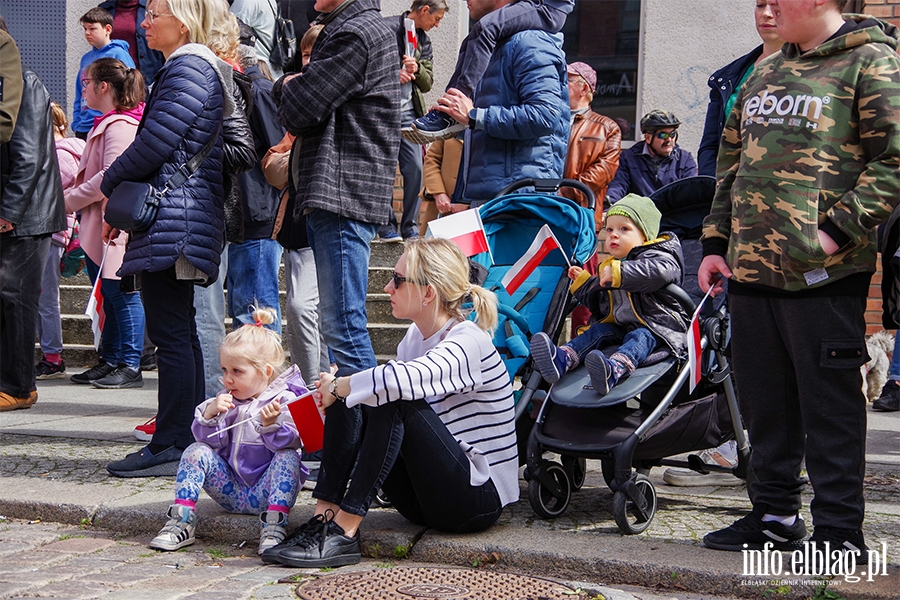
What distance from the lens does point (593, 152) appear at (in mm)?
7328

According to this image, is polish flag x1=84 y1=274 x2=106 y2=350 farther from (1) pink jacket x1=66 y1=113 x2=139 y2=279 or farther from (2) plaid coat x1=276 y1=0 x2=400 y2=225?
(2) plaid coat x1=276 y1=0 x2=400 y2=225

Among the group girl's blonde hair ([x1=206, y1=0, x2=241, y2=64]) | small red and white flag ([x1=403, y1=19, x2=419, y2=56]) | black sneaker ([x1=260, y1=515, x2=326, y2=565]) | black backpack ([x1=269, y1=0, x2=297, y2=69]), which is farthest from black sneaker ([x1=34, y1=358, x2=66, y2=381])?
black sneaker ([x1=260, y1=515, x2=326, y2=565])

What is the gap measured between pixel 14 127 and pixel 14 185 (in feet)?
1.15

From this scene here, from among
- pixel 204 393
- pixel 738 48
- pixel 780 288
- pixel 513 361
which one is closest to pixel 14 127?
pixel 204 393

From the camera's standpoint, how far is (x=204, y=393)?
16.9 ft

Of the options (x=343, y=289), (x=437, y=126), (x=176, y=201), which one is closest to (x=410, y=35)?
(x=437, y=126)

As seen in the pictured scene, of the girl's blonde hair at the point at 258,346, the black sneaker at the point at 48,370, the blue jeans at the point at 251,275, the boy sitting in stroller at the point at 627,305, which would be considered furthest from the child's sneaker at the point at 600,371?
the black sneaker at the point at 48,370

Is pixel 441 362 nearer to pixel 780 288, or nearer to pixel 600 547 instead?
pixel 600 547

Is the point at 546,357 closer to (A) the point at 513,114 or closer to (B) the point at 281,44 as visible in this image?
(A) the point at 513,114

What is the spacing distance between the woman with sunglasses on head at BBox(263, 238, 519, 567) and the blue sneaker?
4.35 feet

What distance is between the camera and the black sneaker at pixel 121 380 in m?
7.71

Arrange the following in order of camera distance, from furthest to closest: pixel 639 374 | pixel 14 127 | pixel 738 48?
pixel 738 48, pixel 14 127, pixel 639 374

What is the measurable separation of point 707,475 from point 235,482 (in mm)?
2241

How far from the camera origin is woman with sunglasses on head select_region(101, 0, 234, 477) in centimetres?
470
